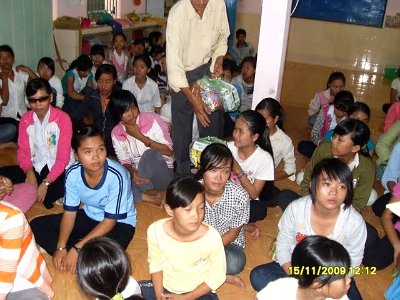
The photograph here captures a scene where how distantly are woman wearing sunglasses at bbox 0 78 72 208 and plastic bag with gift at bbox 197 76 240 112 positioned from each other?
0.86 metres

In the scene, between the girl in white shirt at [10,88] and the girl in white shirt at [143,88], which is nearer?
the girl in white shirt at [10,88]

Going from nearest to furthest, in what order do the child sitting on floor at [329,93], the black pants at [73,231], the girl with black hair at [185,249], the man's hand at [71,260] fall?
the girl with black hair at [185,249], the man's hand at [71,260], the black pants at [73,231], the child sitting on floor at [329,93]

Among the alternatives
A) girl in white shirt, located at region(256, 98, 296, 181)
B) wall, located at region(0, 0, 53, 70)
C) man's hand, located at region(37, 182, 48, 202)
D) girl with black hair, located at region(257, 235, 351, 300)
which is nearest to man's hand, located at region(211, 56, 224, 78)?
girl in white shirt, located at region(256, 98, 296, 181)

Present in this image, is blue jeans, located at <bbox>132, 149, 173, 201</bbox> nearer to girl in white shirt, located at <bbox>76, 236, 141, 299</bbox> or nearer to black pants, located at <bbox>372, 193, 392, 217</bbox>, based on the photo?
black pants, located at <bbox>372, 193, 392, 217</bbox>

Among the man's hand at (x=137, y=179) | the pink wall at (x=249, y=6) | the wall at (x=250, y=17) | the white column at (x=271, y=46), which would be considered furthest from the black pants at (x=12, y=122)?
the pink wall at (x=249, y=6)

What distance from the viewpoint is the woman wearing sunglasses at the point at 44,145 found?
110 inches

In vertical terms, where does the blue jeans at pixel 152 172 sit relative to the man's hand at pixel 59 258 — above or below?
above

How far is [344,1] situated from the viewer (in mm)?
7852

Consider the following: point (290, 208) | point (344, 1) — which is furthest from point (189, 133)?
point (344, 1)

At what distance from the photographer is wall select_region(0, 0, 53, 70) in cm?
413

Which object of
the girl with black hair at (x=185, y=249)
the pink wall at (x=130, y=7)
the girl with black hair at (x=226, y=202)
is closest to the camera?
the girl with black hair at (x=185, y=249)

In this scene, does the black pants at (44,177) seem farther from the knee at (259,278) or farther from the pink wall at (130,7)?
the pink wall at (130,7)

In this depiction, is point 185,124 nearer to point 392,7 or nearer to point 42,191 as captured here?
point 42,191

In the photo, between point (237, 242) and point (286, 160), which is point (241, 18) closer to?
point (286, 160)
